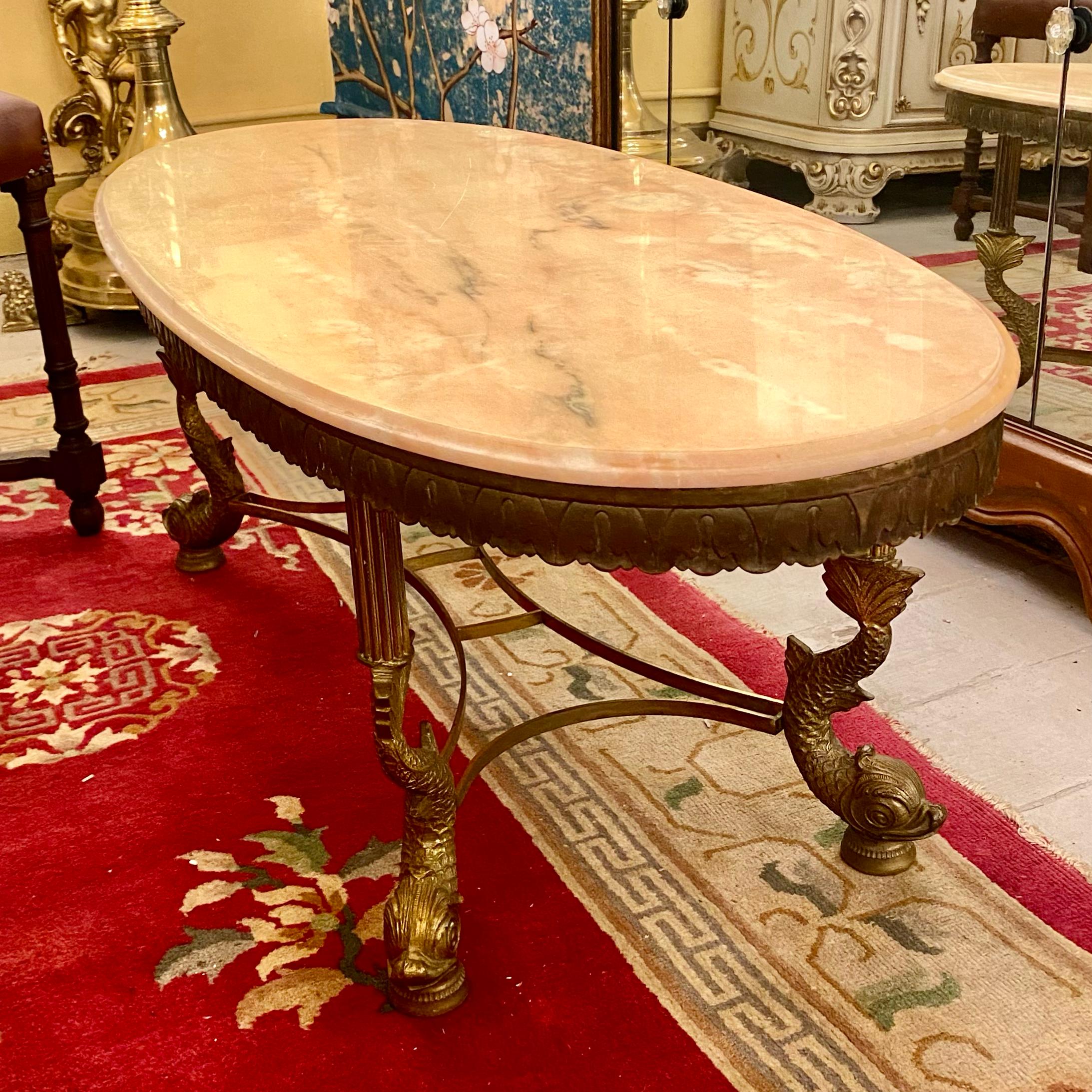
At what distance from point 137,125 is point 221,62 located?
1111 millimetres

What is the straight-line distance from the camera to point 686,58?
2.97 meters

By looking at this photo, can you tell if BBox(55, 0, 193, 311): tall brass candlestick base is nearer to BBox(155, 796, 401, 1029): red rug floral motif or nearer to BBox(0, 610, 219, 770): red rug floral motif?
BBox(0, 610, 219, 770): red rug floral motif

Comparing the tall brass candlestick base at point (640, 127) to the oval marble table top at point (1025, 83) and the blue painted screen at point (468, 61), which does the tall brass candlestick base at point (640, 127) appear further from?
the oval marble table top at point (1025, 83)

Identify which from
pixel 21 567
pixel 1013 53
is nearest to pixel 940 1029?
pixel 1013 53

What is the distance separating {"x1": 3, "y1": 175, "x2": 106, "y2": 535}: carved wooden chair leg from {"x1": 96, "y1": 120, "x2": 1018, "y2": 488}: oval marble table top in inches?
18.7

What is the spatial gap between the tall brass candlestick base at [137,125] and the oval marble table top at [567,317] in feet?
6.50

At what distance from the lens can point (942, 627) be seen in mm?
2201

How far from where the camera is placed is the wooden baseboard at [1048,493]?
7.27 feet

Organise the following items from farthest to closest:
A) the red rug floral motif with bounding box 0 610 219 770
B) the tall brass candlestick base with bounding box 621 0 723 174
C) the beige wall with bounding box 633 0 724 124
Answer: the tall brass candlestick base with bounding box 621 0 723 174 < the beige wall with bounding box 633 0 724 124 < the red rug floral motif with bounding box 0 610 219 770

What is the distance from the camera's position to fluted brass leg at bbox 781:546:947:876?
1.47m

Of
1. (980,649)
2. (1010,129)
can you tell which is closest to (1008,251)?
(1010,129)

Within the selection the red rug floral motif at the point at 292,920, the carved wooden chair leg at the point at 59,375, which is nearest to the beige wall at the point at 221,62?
the carved wooden chair leg at the point at 59,375

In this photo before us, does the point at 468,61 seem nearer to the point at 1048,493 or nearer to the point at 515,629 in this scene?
the point at 1048,493

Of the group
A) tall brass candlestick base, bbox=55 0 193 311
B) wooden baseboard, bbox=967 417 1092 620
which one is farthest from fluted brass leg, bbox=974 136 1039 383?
tall brass candlestick base, bbox=55 0 193 311
